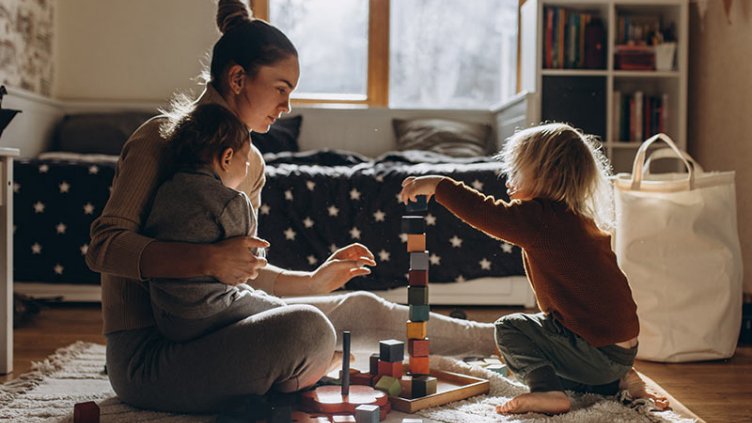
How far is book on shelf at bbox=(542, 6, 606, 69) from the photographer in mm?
3197

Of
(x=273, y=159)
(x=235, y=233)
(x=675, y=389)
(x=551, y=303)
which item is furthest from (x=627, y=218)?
(x=273, y=159)

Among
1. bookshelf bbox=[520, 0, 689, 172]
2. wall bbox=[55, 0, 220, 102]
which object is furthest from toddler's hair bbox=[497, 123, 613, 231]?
wall bbox=[55, 0, 220, 102]

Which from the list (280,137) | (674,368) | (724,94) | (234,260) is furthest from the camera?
(280,137)

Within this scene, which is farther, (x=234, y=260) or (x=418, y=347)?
(x=418, y=347)

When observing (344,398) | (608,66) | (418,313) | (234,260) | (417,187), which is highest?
(608,66)

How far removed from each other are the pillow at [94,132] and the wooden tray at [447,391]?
2108 mm

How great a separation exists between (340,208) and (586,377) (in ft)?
4.36

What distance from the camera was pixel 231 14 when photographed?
145 cm

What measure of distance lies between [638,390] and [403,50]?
Answer: 2488 mm

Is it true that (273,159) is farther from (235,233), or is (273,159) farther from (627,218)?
(235,233)

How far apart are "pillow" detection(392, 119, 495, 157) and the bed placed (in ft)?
2.09

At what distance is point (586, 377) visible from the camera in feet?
4.99

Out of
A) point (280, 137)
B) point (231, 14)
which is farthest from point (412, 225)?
point (280, 137)

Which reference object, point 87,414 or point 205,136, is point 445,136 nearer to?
point 205,136
